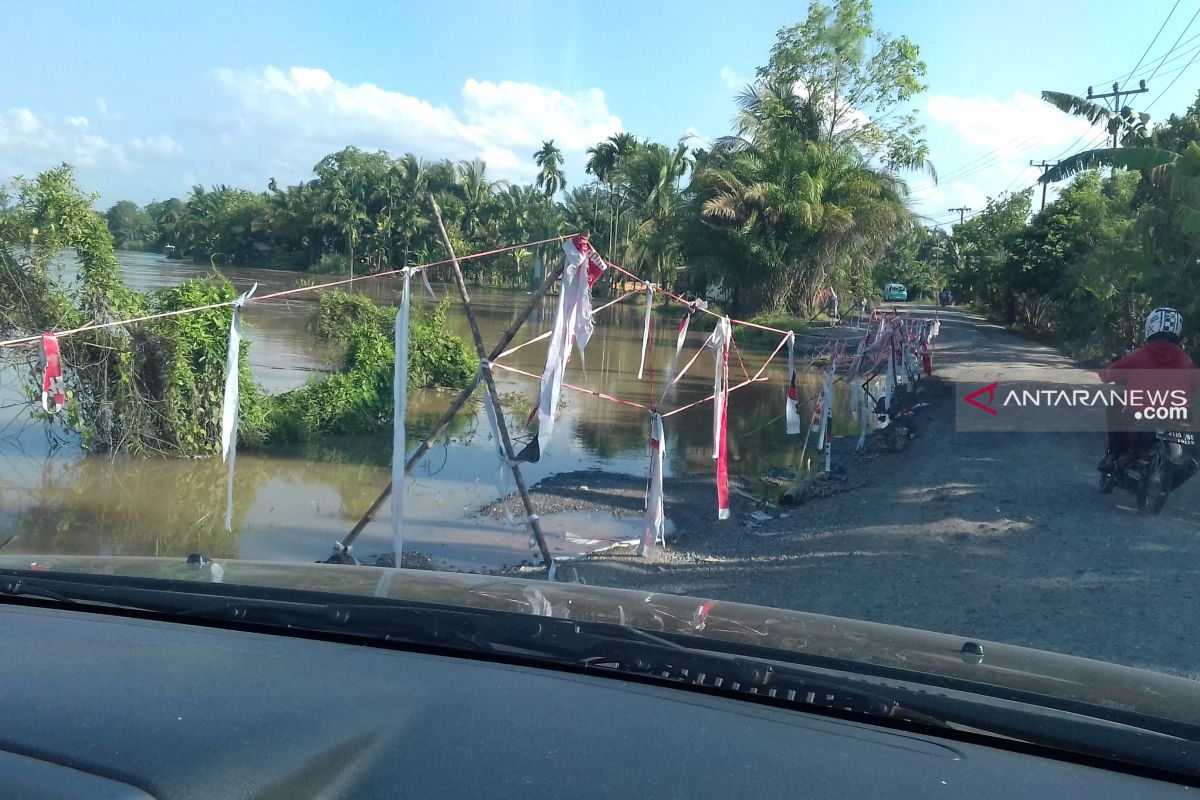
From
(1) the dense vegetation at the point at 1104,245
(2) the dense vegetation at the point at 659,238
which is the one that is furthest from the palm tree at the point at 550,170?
(1) the dense vegetation at the point at 1104,245

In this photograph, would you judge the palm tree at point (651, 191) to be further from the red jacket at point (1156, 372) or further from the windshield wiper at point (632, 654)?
the windshield wiper at point (632, 654)

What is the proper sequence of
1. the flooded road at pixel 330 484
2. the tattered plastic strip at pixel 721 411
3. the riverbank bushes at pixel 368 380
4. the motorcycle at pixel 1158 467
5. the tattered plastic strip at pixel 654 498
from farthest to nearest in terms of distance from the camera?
the riverbank bushes at pixel 368 380 → the flooded road at pixel 330 484 → the tattered plastic strip at pixel 721 411 → the tattered plastic strip at pixel 654 498 → the motorcycle at pixel 1158 467

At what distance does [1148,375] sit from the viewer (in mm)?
8672

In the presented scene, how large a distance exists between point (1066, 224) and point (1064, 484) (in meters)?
22.0

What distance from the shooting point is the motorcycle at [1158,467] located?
8.20 m

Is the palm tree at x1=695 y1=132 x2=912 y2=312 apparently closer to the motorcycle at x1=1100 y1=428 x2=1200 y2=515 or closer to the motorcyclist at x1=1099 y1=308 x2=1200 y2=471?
the motorcyclist at x1=1099 y1=308 x2=1200 y2=471

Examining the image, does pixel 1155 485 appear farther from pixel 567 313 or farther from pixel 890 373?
pixel 890 373

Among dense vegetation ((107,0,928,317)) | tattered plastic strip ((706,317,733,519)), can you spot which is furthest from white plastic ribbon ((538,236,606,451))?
dense vegetation ((107,0,928,317))

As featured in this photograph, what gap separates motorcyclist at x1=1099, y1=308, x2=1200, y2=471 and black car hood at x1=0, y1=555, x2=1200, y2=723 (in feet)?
21.7

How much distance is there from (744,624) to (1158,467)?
690cm

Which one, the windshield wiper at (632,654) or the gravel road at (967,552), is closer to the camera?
the windshield wiper at (632,654)

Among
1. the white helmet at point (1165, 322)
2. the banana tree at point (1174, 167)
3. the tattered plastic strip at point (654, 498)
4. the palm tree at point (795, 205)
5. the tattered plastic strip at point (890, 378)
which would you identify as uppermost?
the palm tree at point (795, 205)

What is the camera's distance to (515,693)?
2.37m

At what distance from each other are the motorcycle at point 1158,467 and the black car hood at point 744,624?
6172mm
